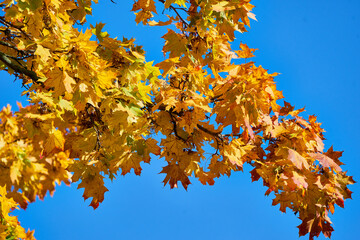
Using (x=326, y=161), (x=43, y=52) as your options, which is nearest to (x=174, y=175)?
(x=326, y=161)

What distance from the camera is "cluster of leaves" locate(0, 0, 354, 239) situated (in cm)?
374

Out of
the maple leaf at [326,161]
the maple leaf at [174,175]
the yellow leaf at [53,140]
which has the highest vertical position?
the maple leaf at [326,161]

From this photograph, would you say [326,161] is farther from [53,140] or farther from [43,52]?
[43,52]

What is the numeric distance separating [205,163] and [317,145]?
152 centimetres

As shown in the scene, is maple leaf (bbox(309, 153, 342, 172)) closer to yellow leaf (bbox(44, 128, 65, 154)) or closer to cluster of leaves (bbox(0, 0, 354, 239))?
cluster of leaves (bbox(0, 0, 354, 239))

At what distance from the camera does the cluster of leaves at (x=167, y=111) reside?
3.74m

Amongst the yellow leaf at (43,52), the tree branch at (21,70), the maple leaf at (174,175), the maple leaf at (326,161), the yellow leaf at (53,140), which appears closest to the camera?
the yellow leaf at (43,52)

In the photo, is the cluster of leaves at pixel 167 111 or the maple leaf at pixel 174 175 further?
the maple leaf at pixel 174 175

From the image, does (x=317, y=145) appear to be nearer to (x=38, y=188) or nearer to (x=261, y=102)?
(x=261, y=102)

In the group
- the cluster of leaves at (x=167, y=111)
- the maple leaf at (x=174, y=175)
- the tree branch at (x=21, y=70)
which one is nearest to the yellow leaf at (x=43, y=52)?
the cluster of leaves at (x=167, y=111)

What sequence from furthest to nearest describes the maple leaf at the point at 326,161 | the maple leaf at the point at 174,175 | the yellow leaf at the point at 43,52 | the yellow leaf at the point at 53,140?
the maple leaf at the point at 174,175 → the maple leaf at the point at 326,161 → the yellow leaf at the point at 53,140 → the yellow leaf at the point at 43,52

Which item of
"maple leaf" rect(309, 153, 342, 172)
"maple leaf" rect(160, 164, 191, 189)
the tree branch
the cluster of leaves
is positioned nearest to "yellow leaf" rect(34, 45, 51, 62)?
the cluster of leaves

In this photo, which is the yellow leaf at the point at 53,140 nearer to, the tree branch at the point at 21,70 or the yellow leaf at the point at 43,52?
the yellow leaf at the point at 43,52

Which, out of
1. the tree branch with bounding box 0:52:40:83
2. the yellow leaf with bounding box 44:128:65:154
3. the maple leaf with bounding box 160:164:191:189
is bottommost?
the yellow leaf with bounding box 44:128:65:154
